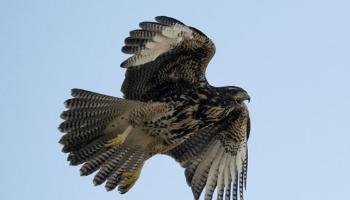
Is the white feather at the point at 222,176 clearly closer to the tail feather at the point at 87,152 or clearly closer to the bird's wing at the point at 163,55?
the bird's wing at the point at 163,55

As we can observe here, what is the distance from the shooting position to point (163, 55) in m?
16.8

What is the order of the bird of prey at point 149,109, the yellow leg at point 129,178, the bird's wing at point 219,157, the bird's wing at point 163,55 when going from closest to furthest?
1. the bird's wing at point 163,55
2. the bird of prey at point 149,109
3. the yellow leg at point 129,178
4. the bird's wing at point 219,157

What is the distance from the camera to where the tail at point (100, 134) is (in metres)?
16.6

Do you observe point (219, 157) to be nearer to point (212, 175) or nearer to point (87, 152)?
point (212, 175)

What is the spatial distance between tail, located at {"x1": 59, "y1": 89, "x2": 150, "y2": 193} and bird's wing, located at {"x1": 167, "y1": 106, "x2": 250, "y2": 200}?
1.39 meters

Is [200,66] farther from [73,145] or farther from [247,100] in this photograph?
[73,145]

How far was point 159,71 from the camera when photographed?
17.1 meters

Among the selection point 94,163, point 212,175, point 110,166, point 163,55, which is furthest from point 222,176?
point 163,55

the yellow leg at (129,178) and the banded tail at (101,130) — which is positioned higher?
the banded tail at (101,130)

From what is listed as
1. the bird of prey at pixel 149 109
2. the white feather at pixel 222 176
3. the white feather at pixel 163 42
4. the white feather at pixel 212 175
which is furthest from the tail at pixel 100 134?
the white feather at pixel 222 176

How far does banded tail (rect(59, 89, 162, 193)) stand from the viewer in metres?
16.6

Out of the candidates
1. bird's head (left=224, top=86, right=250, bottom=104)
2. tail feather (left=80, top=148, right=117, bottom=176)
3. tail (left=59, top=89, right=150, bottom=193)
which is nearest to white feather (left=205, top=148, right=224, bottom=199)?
bird's head (left=224, top=86, right=250, bottom=104)

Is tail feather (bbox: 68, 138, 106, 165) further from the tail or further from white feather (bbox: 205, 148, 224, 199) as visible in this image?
white feather (bbox: 205, 148, 224, 199)

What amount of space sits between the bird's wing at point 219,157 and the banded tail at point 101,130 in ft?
4.73
